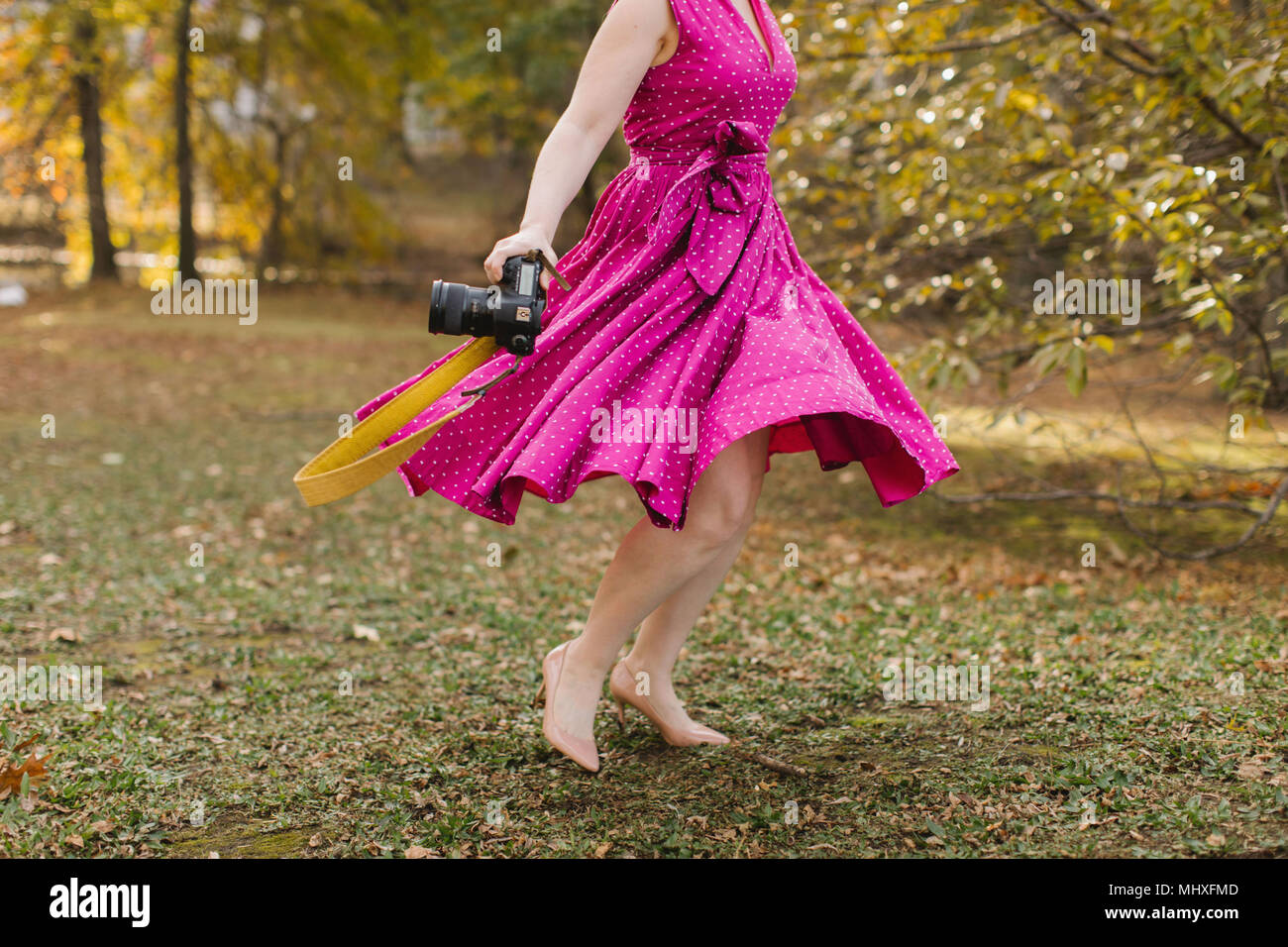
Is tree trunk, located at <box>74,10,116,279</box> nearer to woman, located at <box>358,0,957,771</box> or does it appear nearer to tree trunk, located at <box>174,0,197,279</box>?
tree trunk, located at <box>174,0,197,279</box>

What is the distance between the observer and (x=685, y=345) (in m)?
2.36

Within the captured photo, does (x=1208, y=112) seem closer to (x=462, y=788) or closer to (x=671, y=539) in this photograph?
(x=671, y=539)

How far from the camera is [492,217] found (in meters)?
17.6

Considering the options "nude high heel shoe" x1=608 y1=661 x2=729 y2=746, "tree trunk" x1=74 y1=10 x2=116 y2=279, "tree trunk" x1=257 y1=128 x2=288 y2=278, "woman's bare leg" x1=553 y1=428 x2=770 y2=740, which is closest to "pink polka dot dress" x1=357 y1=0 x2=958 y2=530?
"woman's bare leg" x1=553 y1=428 x2=770 y2=740

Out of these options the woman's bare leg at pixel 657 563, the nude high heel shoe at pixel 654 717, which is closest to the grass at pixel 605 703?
the nude high heel shoe at pixel 654 717

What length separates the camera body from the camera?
2180 millimetres

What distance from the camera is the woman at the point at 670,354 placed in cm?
222

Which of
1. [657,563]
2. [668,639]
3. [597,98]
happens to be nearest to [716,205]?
[597,98]

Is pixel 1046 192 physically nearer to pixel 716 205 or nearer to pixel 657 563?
pixel 716 205

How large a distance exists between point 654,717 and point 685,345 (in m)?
0.94

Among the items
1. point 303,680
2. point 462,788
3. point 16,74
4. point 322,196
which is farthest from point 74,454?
point 322,196

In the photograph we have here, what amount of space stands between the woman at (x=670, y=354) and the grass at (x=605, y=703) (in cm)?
40

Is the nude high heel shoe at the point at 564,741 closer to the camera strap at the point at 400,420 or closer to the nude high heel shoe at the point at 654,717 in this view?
the nude high heel shoe at the point at 654,717
